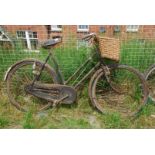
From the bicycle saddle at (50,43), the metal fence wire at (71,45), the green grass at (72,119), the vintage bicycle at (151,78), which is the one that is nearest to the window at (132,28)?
the metal fence wire at (71,45)

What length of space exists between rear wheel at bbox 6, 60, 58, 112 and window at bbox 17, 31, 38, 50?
2.15 ft

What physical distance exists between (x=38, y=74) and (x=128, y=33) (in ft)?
6.45

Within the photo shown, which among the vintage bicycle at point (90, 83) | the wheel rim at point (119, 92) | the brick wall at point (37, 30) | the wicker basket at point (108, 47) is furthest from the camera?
the brick wall at point (37, 30)

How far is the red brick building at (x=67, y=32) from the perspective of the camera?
Result: 5.48 meters

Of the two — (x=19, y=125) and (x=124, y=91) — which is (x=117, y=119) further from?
(x=19, y=125)

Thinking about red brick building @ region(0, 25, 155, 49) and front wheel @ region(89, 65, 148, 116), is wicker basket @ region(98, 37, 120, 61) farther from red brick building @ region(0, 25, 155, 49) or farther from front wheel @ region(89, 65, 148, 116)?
red brick building @ region(0, 25, 155, 49)

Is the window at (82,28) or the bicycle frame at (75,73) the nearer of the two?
the bicycle frame at (75,73)

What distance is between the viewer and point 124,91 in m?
5.27

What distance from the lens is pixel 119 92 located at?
520 cm

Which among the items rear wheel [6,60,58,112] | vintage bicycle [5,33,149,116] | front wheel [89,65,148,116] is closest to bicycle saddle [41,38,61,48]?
vintage bicycle [5,33,149,116]

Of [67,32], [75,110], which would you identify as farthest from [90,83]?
[67,32]

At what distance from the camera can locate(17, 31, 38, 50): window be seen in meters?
5.69

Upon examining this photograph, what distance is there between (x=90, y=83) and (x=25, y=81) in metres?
1.30

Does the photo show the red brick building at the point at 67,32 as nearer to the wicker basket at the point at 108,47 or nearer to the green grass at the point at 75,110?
the green grass at the point at 75,110
